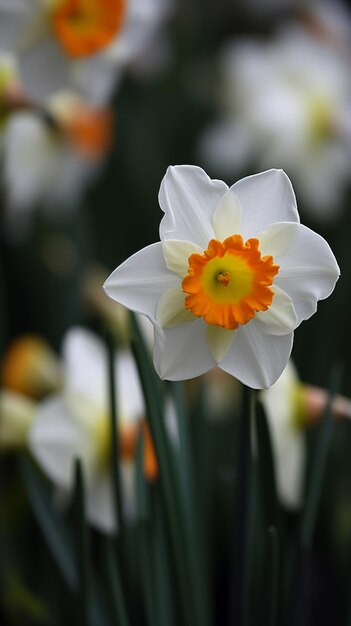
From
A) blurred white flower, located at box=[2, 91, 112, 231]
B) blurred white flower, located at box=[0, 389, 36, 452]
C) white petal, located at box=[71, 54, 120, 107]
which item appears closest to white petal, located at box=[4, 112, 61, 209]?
blurred white flower, located at box=[2, 91, 112, 231]

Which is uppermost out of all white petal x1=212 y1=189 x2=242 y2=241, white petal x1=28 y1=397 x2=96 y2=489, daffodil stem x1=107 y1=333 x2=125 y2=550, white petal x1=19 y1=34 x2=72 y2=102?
white petal x1=19 y1=34 x2=72 y2=102

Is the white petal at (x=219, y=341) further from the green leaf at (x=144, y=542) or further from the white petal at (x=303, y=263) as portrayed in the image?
the green leaf at (x=144, y=542)

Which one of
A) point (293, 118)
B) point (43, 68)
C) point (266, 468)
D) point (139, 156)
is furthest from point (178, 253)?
point (139, 156)

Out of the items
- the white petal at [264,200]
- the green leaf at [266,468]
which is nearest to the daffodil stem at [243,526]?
the green leaf at [266,468]

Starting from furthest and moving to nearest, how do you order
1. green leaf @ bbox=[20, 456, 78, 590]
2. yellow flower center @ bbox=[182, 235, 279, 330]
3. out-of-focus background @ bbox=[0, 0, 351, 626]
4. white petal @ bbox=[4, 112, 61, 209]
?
white petal @ bbox=[4, 112, 61, 209] < out-of-focus background @ bbox=[0, 0, 351, 626] < green leaf @ bbox=[20, 456, 78, 590] < yellow flower center @ bbox=[182, 235, 279, 330]

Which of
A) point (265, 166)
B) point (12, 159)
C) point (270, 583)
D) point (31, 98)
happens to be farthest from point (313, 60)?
point (270, 583)

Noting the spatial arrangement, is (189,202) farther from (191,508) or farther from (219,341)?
(191,508)

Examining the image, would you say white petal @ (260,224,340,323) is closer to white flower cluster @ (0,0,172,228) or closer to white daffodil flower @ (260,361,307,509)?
white daffodil flower @ (260,361,307,509)

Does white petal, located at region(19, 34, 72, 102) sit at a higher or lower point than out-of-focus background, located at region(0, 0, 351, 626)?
higher
